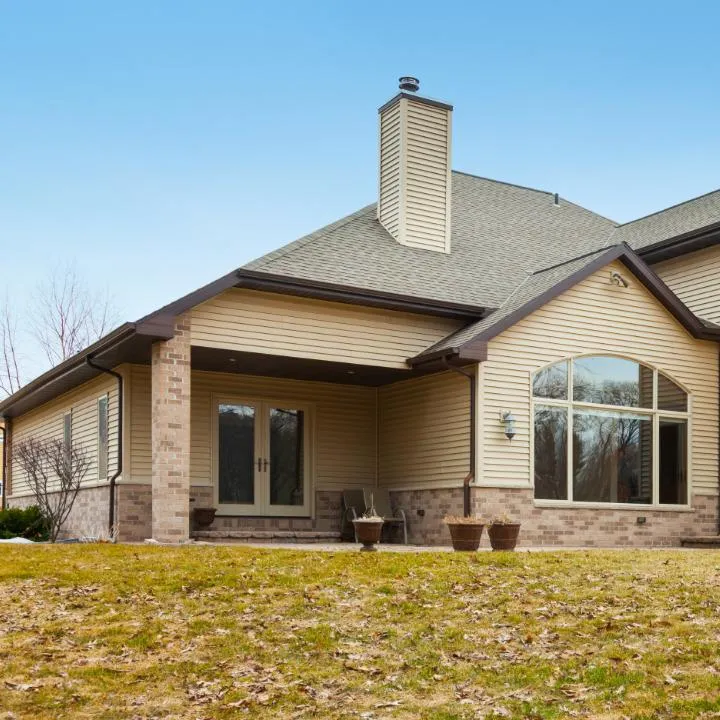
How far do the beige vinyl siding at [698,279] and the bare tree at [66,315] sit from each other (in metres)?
21.5

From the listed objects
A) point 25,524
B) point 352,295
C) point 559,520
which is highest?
point 352,295

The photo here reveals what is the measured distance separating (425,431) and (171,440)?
4.54 meters

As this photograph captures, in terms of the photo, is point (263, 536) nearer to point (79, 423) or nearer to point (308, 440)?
point (308, 440)

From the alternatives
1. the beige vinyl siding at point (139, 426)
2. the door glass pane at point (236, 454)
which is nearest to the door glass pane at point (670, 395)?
the door glass pane at point (236, 454)

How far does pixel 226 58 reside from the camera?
72.4 feet

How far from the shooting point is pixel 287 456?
17.7m

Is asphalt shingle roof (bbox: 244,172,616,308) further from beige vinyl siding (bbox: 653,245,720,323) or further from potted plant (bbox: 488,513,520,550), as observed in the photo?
potted plant (bbox: 488,513,520,550)

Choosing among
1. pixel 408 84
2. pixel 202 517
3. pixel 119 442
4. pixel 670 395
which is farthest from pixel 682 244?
pixel 119 442

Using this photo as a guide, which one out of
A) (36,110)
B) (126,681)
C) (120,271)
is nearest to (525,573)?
(126,681)

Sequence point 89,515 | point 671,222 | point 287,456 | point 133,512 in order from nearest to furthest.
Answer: point 133,512, point 89,515, point 287,456, point 671,222

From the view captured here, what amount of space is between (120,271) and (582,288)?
22366 millimetres

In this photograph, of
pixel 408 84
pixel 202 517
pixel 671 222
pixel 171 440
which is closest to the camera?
pixel 171 440

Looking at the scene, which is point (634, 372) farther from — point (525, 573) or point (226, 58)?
point (226, 58)

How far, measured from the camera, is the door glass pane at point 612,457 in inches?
629
